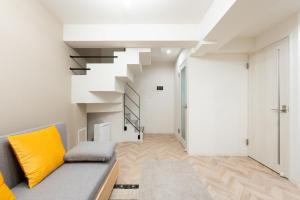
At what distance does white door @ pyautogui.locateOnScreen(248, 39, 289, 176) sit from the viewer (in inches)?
91.4

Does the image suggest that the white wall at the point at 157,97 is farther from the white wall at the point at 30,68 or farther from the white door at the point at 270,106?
the white wall at the point at 30,68

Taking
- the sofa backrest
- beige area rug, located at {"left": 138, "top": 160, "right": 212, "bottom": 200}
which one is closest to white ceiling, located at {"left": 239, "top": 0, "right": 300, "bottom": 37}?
beige area rug, located at {"left": 138, "top": 160, "right": 212, "bottom": 200}

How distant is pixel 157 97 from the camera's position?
5359 mm

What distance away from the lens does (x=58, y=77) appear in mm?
2410

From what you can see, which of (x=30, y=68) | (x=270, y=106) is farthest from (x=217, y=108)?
(x=30, y=68)

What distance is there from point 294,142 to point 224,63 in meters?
1.79

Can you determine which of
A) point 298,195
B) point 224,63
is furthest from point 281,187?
point 224,63

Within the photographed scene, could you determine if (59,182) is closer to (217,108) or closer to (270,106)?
(217,108)

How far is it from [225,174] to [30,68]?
3.11 meters

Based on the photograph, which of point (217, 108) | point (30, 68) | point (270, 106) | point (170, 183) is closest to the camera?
point (30, 68)

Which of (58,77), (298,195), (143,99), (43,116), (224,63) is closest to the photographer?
(298,195)

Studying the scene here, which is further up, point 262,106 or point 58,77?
point 58,77

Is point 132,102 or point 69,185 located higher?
point 132,102

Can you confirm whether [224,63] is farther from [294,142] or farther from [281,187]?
[281,187]
